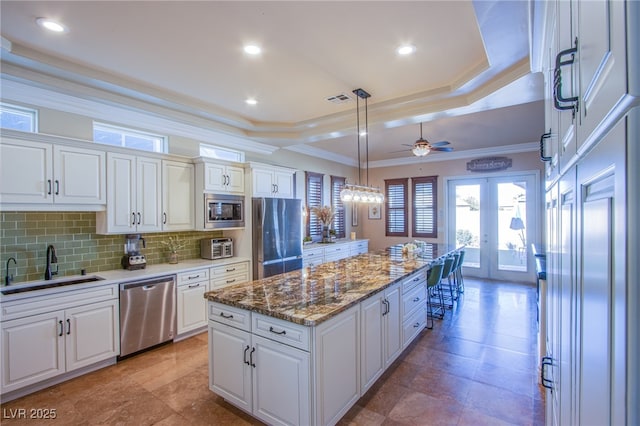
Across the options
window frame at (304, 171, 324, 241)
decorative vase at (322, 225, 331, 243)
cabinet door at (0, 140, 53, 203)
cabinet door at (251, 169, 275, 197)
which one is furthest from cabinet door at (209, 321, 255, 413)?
decorative vase at (322, 225, 331, 243)

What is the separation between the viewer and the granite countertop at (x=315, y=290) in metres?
2.08

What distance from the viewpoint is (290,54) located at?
A: 2.75 meters

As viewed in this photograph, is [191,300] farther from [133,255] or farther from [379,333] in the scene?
[379,333]

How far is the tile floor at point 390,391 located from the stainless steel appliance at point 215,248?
1165 millimetres

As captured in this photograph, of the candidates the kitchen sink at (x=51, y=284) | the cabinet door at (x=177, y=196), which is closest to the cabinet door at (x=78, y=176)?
the cabinet door at (x=177, y=196)

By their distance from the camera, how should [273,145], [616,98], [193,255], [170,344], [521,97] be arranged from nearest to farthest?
[616,98] → [521,97] → [170,344] → [193,255] → [273,145]

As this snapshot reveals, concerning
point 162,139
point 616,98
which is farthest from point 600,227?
point 162,139

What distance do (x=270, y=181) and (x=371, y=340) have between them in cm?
315

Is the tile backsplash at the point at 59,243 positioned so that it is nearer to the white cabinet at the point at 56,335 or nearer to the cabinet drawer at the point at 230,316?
the white cabinet at the point at 56,335

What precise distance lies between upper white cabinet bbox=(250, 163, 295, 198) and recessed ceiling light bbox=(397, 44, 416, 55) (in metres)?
2.73

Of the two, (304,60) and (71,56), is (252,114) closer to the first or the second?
(304,60)

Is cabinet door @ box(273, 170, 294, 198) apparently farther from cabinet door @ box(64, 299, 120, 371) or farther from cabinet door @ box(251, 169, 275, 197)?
cabinet door @ box(64, 299, 120, 371)

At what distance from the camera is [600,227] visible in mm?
561

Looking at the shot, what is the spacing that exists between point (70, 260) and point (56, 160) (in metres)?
1.13
